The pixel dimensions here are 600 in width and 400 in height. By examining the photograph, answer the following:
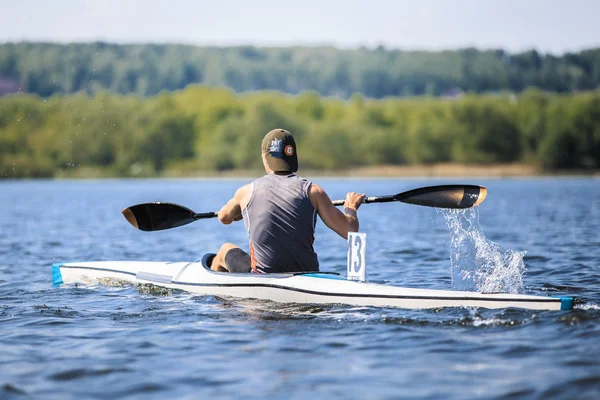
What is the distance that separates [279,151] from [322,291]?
1473 millimetres

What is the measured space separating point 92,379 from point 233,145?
5005 inches

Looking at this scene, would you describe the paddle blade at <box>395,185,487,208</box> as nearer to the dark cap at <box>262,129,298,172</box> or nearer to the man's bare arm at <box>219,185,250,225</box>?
the dark cap at <box>262,129,298,172</box>

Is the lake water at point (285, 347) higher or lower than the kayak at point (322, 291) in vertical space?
lower

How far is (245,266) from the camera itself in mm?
8844

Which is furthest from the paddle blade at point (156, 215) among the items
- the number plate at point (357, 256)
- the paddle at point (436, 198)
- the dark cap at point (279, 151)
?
the number plate at point (357, 256)

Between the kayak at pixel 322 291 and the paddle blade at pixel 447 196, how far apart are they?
4.90 feet

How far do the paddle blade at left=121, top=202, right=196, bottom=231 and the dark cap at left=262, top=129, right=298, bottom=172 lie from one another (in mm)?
2473

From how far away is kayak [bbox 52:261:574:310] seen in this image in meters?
7.58

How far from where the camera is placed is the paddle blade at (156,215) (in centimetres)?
1030

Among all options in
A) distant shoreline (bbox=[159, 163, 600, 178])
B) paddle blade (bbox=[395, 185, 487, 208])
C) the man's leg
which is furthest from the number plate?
distant shoreline (bbox=[159, 163, 600, 178])

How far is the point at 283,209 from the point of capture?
26.3 feet

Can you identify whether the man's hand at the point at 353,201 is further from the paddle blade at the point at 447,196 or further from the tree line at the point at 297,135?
the tree line at the point at 297,135

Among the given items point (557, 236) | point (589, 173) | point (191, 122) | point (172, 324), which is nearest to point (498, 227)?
point (557, 236)

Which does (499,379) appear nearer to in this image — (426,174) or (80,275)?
(80,275)
